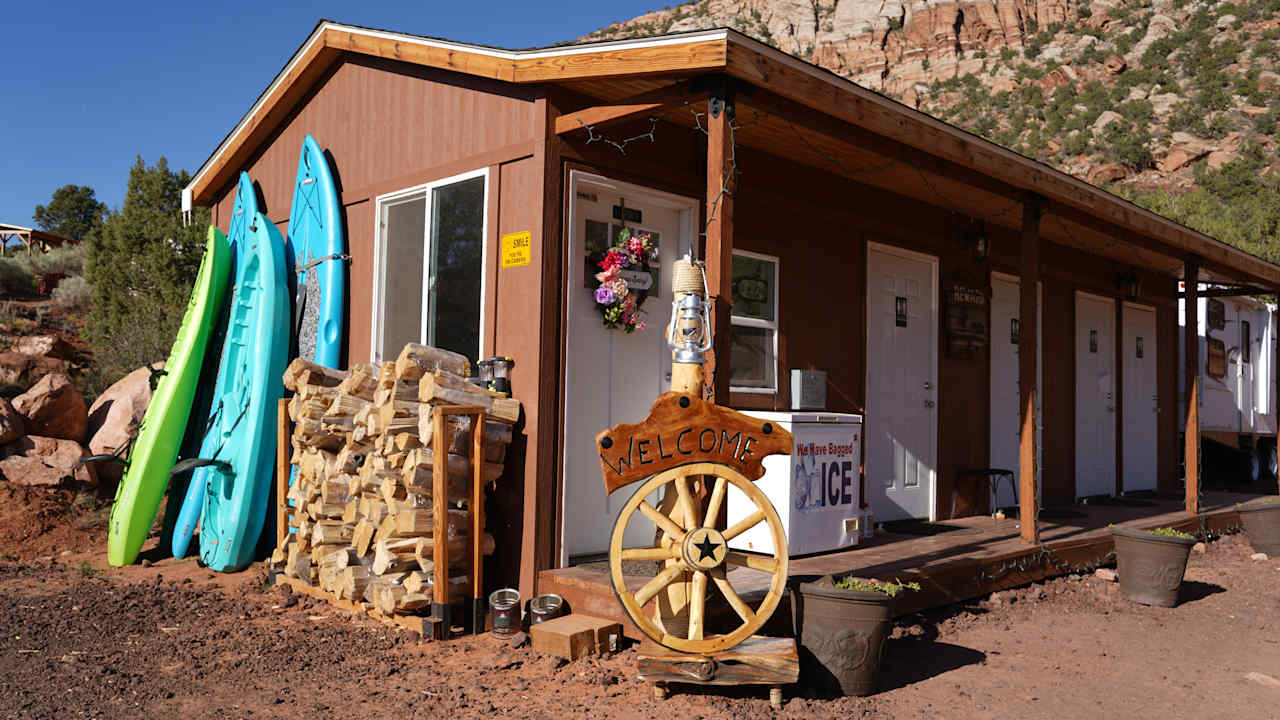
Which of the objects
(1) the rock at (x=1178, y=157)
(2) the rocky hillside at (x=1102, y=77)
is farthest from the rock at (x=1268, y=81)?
(1) the rock at (x=1178, y=157)

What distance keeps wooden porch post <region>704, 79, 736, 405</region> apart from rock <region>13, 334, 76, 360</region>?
12.3 meters

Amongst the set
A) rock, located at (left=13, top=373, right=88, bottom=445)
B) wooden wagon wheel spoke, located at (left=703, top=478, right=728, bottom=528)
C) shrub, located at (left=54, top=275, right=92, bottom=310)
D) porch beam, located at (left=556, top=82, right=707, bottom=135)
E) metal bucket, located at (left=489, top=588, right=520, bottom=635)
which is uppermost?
shrub, located at (left=54, top=275, right=92, bottom=310)

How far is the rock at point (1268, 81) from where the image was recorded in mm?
35969

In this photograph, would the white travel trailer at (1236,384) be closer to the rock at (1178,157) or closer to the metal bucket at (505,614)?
the metal bucket at (505,614)

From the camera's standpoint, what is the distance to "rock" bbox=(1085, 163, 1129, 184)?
3572 centimetres

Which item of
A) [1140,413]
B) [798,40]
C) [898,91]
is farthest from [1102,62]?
[1140,413]

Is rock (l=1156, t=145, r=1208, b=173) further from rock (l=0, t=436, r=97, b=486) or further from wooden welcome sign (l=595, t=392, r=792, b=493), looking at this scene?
rock (l=0, t=436, r=97, b=486)

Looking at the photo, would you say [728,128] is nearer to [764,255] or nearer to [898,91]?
[764,255]

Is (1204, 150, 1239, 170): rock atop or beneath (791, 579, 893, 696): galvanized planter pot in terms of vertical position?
atop

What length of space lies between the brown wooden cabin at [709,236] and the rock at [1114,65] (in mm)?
40678

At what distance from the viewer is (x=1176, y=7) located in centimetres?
4594

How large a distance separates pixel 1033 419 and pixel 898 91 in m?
59.7

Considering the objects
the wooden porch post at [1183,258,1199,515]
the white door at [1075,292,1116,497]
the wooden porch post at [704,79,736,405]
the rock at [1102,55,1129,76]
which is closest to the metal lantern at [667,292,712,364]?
the wooden porch post at [704,79,736,405]

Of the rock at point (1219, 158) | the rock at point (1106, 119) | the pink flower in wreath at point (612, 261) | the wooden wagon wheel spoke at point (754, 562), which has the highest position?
the rock at point (1106, 119)
